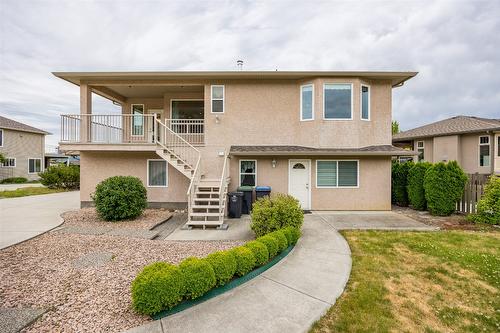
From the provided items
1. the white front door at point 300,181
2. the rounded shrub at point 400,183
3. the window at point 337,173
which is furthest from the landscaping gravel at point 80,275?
the rounded shrub at point 400,183

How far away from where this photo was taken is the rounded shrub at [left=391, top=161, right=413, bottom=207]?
39.7 ft

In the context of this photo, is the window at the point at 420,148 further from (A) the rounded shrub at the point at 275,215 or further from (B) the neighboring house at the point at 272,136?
(A) the rounded shrub at the point at 275,215

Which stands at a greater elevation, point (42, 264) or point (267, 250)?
point (267, 250)

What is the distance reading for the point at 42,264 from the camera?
17.4ft

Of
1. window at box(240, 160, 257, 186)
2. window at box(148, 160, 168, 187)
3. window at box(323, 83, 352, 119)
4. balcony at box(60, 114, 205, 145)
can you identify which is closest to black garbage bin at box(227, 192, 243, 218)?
window at box(240, 160, 257, 186)

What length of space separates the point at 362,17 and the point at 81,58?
16221mm

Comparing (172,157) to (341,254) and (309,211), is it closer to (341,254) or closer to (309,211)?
(309,211)

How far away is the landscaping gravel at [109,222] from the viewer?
8641mm

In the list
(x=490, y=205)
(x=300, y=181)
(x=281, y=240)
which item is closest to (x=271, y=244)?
(x=281, y=240)

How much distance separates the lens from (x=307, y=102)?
11281mm

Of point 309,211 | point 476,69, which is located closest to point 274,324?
point 309,211

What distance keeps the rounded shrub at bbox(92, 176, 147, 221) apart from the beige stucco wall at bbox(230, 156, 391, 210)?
4.05 meters

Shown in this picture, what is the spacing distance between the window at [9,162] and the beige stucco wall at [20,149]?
0.75ft

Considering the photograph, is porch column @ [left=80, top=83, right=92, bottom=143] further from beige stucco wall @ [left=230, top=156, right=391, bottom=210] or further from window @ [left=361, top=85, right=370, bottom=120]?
window @ [left=361, top=85, right=370, bottom=120]
